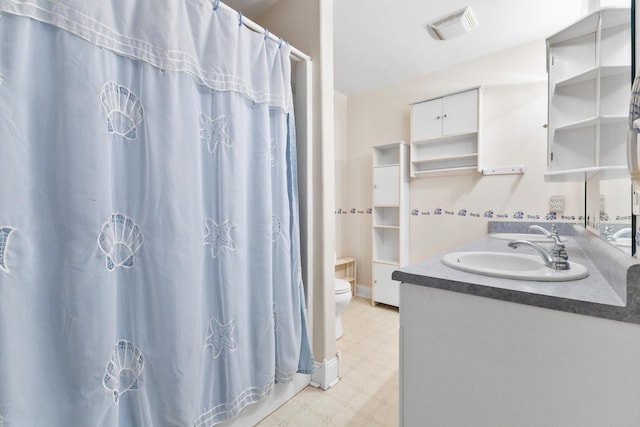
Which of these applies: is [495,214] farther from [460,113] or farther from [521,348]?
[521,348]

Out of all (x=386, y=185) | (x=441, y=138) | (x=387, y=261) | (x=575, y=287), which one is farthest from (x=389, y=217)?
(x=575, y=287)

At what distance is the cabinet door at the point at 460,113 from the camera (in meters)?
2.54

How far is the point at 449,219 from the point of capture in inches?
109

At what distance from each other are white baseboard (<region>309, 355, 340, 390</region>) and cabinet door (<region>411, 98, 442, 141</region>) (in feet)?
7.67

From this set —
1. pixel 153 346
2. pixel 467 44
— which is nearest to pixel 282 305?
pixel 153 346

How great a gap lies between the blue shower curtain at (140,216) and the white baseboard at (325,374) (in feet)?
1.01

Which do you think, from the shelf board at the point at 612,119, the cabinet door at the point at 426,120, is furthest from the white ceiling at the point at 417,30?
the shelf board at the point at 612,119

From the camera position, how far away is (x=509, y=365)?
0.76 metres

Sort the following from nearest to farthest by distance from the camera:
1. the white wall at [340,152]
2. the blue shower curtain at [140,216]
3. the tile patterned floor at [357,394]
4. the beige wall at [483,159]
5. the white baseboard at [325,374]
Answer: the blue shower curtain at [140,216], the tile patterned floor at [357,394], the white baseboard at [325,374], the beige wall at [483,159], the white wall at [340,152]

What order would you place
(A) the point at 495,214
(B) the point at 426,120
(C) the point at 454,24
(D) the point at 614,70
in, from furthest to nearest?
(B) the point at 426,120, (A) the point at 495,214, (C) the point at 454,24, (D) the point at 614,70

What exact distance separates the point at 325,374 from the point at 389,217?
2.07 metres

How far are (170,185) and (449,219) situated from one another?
2626 millimetres

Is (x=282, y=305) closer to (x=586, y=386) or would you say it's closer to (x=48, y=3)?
(x=586, y=386)

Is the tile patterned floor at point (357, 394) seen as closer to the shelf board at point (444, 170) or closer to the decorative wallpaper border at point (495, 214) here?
the decorative wallpaper border at point (495, 214)
